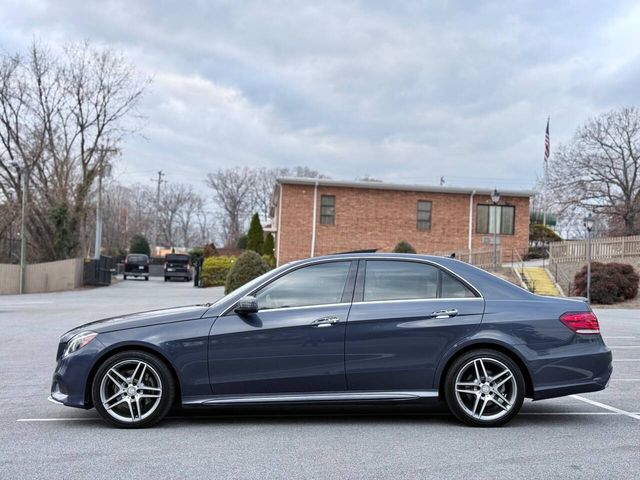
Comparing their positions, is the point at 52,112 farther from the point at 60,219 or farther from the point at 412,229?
the point at 412,229

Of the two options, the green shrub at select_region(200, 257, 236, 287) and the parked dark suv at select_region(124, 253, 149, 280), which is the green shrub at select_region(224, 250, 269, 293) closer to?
the green shrub at select_region(200, 257, 236, 287)

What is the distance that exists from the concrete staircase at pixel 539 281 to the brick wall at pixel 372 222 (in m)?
4.71

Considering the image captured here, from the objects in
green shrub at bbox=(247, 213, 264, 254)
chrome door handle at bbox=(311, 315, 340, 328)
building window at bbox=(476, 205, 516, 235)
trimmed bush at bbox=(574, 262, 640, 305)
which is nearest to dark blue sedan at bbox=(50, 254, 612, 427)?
chrome door handle at bbox=(311, 315, 340, 328)

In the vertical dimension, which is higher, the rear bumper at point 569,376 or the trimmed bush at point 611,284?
the trimmed bush at point 611,284

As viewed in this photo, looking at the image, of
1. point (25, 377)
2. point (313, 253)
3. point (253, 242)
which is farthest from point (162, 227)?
point (25, 377)

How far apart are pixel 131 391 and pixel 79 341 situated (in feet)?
2.21

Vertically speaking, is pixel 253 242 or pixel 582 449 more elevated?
pixel 253 242

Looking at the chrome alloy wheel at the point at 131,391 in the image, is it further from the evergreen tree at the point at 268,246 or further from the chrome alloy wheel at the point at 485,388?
the evergreen tree at the point at 268,246

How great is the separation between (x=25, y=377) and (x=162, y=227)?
92456 mm

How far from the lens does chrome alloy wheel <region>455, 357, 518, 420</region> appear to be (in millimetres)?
6207

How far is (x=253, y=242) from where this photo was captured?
44.8 m

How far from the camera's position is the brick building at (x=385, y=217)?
3738cm

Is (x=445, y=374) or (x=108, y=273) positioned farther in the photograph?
(x=108, y=273)

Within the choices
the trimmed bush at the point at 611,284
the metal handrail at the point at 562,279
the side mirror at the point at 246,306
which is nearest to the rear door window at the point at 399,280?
the side mirror at the point at 246,306
